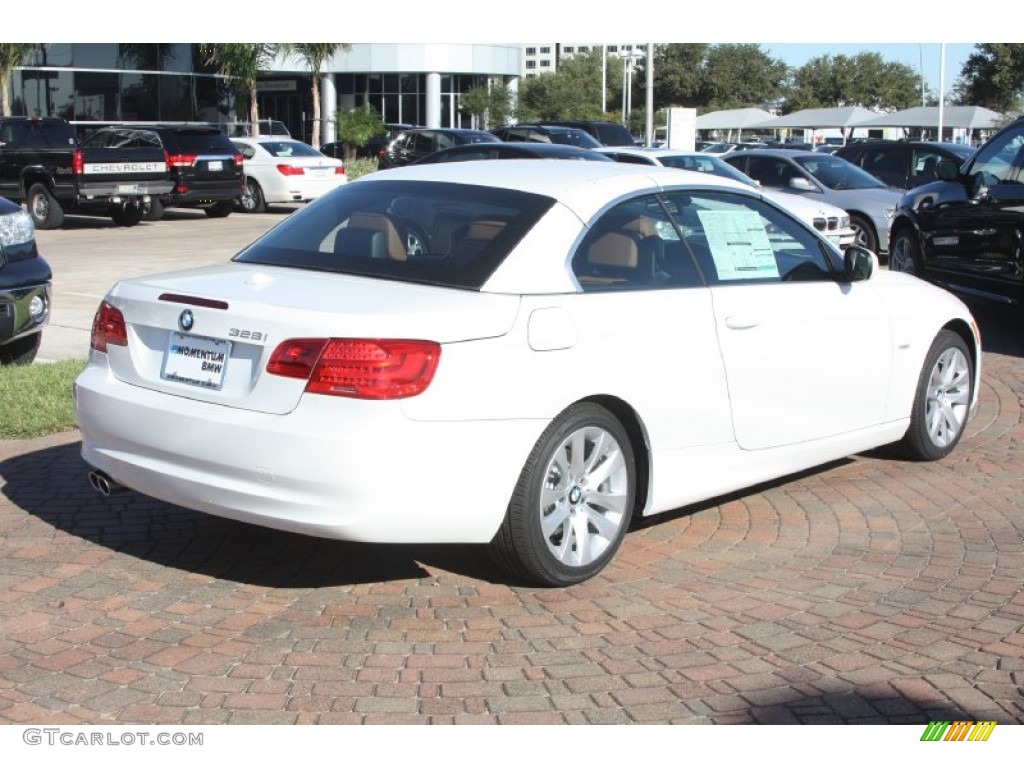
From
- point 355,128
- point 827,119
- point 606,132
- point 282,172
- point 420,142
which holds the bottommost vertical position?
point 282,172

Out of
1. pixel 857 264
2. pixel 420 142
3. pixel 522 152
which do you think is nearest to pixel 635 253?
pixel 857 264

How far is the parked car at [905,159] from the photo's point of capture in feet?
67.8

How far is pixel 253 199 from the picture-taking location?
91.6 ft

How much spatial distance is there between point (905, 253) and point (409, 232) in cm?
918

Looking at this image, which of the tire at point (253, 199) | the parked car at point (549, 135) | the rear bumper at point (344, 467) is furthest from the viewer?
the tire at point (253, 199)

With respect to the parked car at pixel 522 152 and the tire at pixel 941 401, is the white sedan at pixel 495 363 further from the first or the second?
the parked car at pixel 522 152

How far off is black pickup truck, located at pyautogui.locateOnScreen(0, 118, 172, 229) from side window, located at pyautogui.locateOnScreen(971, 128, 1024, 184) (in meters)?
15.8

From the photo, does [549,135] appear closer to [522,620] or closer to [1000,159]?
[1000,159]

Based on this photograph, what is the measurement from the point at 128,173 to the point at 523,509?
20103mm

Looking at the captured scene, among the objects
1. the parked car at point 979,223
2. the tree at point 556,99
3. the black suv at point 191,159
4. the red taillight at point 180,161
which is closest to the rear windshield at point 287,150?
the black suv at point 191,159

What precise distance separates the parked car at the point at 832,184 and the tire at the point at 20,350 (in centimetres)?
1100

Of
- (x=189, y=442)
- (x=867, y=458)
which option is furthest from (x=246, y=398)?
(x=867, y=458)

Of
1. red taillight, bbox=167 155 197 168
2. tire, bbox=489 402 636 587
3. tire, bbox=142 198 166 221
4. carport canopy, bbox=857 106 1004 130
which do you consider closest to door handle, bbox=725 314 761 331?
tire, bbox=489 402 636 587

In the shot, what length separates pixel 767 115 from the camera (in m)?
53.0
